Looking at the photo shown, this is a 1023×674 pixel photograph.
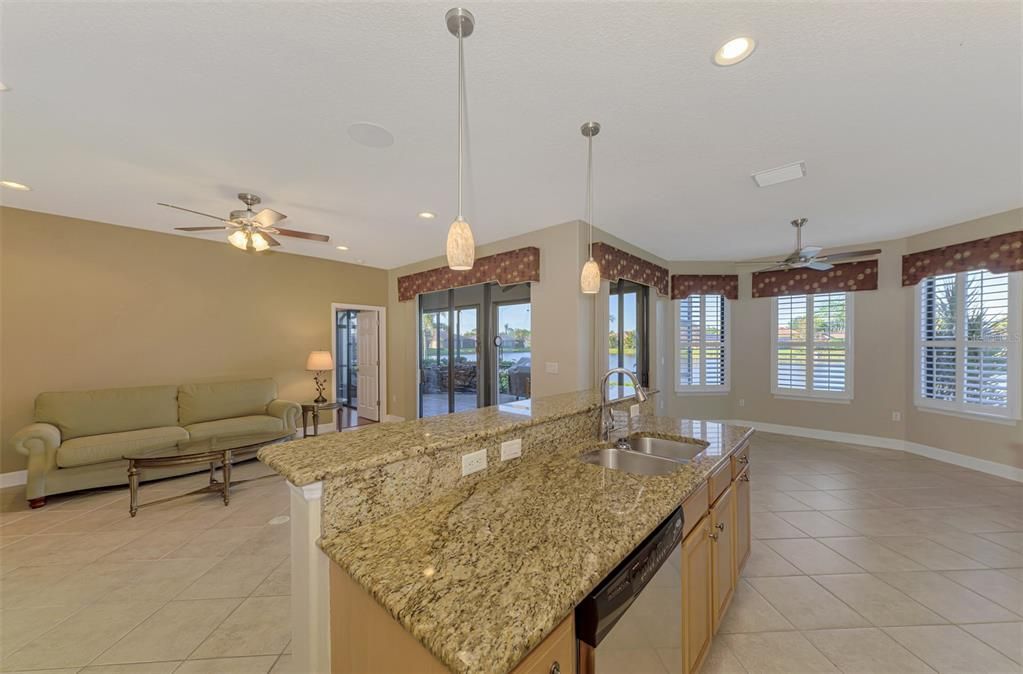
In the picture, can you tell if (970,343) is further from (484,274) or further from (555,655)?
(555,655)

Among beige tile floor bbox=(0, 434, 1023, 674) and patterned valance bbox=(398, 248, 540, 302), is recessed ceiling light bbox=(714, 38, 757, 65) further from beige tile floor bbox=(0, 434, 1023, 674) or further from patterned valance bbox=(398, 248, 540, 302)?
beige tile floor bbox=(0, 434, 1023, 674)

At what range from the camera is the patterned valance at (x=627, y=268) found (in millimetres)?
3893

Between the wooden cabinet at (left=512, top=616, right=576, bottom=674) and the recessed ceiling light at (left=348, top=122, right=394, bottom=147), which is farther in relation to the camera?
the recessed ceiling light at (left=348, top=122, right=394, bottom=147)

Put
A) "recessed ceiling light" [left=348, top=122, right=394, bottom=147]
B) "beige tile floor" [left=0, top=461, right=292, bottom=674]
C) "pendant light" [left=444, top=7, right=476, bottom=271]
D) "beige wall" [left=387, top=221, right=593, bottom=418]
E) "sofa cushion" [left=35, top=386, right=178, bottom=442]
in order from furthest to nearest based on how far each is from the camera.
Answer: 1. "beige wall" [left=387, top=221, right=593, bottom=418]
2. "sofa cushion" [left=35, top=386, right=178, bottom=442]
3. "recessed ceiling light" [left=348, top=122, right=394, bottom=147]
4. "beige tile floor" [left=0, top=461, right=292, bottom=674]
5. "pendant light" [left=444, top=7, right=476, bottom=271]

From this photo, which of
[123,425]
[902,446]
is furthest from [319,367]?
[902,446]

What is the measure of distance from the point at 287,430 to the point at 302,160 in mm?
3123

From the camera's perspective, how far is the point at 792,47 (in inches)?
62.2

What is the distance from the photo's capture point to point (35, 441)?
2.98 metres

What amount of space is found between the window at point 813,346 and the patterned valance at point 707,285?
600 millimetres

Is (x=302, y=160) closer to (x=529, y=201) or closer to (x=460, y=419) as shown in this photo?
(x=529, y=201)

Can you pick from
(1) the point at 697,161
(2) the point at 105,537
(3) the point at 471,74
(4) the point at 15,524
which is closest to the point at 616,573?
(3) the point at 471,74

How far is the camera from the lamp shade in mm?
5039

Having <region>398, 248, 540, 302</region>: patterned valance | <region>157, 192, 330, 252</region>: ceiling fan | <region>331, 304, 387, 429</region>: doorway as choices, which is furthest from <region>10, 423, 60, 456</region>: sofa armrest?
<region>398, 248, 540, 302</region>: patterned valance

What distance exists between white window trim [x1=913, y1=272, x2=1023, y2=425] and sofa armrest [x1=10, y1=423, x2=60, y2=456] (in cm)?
874
